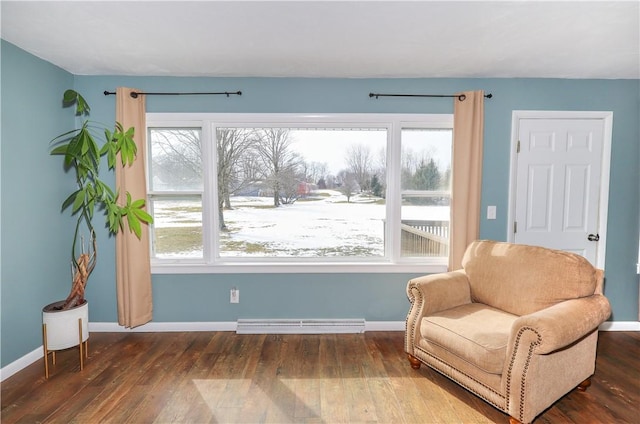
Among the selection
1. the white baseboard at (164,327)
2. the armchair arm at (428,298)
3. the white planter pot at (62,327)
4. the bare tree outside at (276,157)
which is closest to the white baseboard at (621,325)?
the armchair arm at (428,298)

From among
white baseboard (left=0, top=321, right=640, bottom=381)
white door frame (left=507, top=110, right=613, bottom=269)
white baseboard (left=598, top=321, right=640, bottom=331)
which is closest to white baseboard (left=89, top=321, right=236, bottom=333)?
white baseboard (left=0, top=321, right=640, bottom=381)

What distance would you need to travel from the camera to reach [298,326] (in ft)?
10.3

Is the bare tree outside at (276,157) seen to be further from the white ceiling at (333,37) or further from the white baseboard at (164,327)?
the white baseboard at (164,327)

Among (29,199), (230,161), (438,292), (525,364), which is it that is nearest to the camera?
(525,364)

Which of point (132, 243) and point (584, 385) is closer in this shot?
point (584, 385)

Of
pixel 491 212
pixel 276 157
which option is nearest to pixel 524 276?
pixel 491 212

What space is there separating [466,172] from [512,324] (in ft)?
5.03

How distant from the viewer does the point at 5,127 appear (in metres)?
2.37

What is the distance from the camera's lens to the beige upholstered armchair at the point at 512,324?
6.00ft

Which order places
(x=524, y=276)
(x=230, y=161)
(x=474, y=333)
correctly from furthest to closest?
1. (x=230, y=161)
2. (x=524, y=276)
3. (x=474, y=333)

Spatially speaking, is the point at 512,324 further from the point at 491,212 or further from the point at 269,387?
the point at 269,387

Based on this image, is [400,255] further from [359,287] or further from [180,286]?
[180,286]

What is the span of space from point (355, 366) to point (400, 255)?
1.18 metres

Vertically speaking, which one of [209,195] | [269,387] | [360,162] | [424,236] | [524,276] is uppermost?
[360,162]
